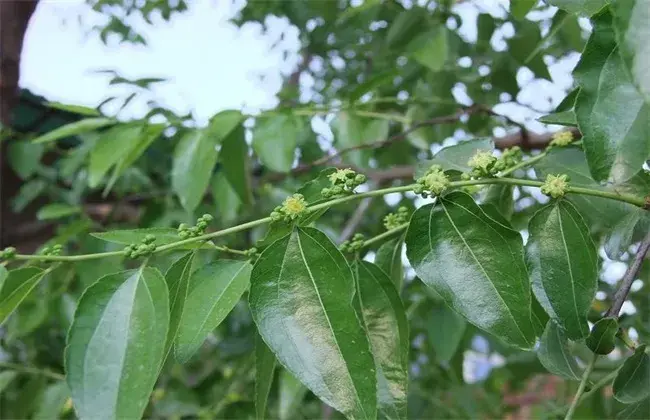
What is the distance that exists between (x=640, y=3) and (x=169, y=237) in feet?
0.90

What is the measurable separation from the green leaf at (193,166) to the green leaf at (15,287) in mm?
310

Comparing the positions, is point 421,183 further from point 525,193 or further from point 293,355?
point 525,193

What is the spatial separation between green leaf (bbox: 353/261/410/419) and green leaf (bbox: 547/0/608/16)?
0.19 meters

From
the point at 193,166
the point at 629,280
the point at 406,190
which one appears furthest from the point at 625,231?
the point at 193,166

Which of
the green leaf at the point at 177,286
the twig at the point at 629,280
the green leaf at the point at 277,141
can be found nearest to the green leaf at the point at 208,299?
the green leaf at the point at 177,286

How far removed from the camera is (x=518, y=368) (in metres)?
1.17

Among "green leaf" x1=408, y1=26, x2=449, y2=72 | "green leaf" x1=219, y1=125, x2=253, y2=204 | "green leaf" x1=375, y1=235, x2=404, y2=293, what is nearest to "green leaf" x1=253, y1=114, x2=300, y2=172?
"green leaf" x1=219, y1=125, x2=253, y2=204

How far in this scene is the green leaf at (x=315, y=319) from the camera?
307 millimetres

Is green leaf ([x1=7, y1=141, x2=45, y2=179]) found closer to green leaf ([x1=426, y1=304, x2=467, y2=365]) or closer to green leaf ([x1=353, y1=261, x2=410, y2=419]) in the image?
green leaf ([x1=426, y1=304, x2=467, y2=365])

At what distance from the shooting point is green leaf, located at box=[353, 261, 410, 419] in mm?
377

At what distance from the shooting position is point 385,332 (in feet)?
1.30

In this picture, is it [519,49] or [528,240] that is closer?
[528,240]

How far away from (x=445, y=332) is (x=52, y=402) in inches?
20.4

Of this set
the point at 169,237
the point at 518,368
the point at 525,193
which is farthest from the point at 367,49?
the point at 169,237
